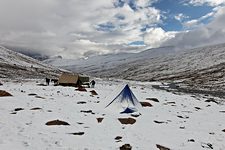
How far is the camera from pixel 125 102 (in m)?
26.1

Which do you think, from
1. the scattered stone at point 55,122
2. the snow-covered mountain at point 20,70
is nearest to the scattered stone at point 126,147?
the scattered stone at point 55,122

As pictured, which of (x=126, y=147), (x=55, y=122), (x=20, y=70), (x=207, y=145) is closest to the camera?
(x=126, y=147)

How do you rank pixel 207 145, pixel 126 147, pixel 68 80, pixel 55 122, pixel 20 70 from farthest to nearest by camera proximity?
pixel 20 70 < pixel 68 80 < pixel 55 122 < pixel 207 145 < pixel 126 147

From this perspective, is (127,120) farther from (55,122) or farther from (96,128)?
(55,122)

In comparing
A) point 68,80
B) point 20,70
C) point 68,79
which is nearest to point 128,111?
point 68,80

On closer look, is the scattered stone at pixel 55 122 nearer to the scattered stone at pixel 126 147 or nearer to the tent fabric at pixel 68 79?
the scattered stone at pixel 126 147

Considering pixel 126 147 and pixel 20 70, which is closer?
pixel 126 147

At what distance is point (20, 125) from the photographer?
17.7m

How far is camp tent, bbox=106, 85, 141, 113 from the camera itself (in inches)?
999

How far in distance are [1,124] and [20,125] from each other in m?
1.16

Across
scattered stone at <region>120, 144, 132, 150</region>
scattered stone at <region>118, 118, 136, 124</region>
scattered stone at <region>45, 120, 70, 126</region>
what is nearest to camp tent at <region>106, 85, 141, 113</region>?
scattered stone at <region>118, 118, 136, 124</region>

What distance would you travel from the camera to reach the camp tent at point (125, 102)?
83.3 feet

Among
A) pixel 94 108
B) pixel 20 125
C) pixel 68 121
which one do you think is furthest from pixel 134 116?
pixel 20 125

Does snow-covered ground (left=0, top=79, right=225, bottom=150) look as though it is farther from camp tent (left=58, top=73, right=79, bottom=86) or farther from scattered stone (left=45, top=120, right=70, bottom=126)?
camp tent (left=58, top=73, right=79, bottom=86)
